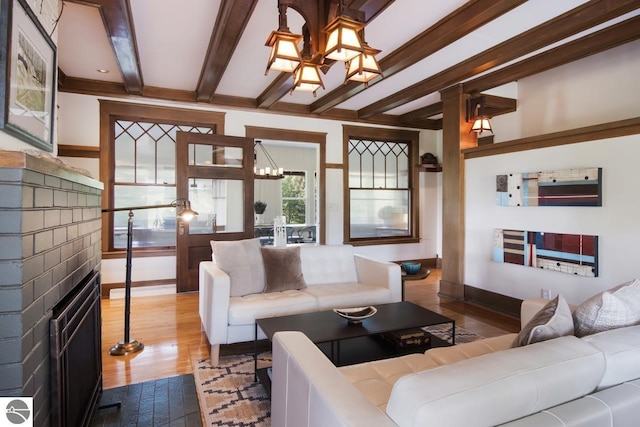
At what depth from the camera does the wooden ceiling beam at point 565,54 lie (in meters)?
3.13

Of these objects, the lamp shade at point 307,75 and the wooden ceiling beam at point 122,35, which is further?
the wooden ceiling beam at point 122,35

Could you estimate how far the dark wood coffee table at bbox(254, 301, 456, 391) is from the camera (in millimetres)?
2217

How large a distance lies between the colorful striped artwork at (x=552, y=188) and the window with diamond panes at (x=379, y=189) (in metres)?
2.65

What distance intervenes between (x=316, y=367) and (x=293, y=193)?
25.6ft

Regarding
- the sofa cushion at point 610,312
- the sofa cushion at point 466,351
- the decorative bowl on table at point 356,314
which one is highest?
the sofa cushion at point 610,312

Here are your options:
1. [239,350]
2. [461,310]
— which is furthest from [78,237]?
[461,310]

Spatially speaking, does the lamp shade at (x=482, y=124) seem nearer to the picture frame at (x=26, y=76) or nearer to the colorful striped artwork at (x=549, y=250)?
the colorful striped artwork at (x=549, y=250)

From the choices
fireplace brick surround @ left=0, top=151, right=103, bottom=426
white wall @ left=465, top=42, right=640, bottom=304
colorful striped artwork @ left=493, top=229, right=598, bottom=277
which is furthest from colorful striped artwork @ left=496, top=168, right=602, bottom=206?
fireplace brick surround @ left=0, top=151, right=103, bottom=426

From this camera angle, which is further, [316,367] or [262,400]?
[262,400]

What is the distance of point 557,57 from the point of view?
11.7 ft

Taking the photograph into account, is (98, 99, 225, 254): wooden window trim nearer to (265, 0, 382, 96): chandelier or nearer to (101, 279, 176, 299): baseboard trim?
(101, 279, 176, 299): baseboard trim

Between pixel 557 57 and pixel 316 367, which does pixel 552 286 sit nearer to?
pixel 557 57

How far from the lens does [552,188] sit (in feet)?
11.6

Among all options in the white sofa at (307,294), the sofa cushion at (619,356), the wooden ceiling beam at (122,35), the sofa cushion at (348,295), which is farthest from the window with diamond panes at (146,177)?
the sofa cushion at (619,356)
